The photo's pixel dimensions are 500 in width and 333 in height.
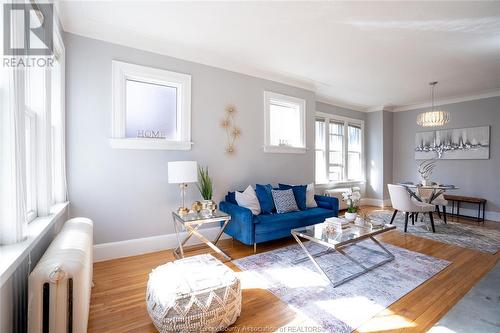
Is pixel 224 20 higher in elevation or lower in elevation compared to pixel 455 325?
higher

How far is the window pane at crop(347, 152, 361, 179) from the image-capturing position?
6.92 metres

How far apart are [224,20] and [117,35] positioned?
139 cm

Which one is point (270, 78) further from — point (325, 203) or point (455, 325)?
point (455, 325)

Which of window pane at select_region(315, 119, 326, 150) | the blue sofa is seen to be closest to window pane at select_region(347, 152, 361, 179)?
window pane at select_region(315, 119, 326, 150)

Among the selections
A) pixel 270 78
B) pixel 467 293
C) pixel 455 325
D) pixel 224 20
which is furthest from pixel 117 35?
pixel 467 293

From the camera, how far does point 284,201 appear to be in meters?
3.80

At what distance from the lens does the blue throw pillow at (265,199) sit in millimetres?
3701

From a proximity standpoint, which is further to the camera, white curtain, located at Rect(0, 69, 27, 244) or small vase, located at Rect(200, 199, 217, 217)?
small vase, located at Rect(200, 199, 217, 217)

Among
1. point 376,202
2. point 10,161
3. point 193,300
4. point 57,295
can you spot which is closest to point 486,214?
point 376,202

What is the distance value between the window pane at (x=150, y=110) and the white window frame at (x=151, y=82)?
3.1 inches

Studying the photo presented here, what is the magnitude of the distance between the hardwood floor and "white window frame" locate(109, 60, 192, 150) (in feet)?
4.89

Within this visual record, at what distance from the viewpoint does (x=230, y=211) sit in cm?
354

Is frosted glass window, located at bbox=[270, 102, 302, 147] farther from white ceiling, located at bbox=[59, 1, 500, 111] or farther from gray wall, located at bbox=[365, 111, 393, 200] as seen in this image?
gray wall, located at bbox=[365, 111, 393, 200]

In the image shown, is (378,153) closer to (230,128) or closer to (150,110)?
(230,128)
